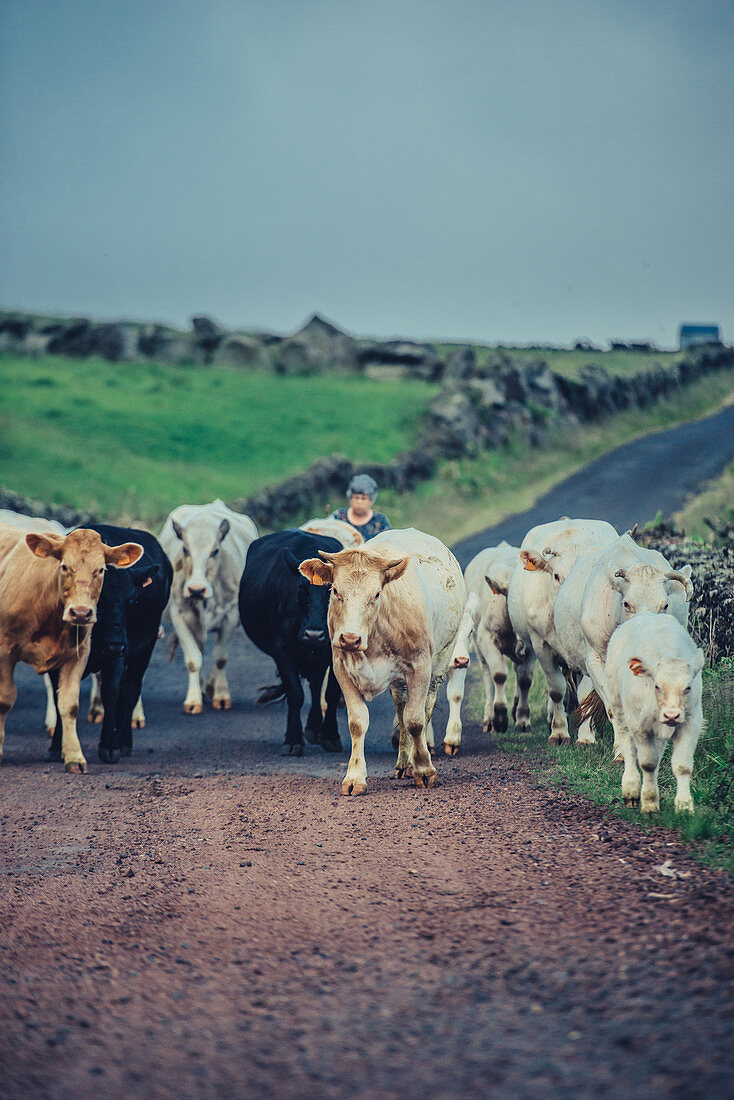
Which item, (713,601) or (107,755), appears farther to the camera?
(713,601)

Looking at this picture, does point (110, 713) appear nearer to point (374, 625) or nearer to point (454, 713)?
point (454, 713)

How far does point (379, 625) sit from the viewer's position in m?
8.14

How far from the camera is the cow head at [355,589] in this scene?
767 centimetres

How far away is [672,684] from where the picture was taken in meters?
6.18

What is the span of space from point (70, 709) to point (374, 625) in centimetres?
323

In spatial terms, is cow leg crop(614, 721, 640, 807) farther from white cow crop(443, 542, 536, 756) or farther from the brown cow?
the brown cow

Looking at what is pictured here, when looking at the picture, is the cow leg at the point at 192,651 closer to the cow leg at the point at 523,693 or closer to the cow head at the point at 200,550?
the cow head at the point at 200,550

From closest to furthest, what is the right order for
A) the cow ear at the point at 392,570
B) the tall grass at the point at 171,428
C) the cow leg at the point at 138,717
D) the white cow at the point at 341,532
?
1. the cow ear at the point at 392,570
2. the cow leg at the point at 138,717
3. the white cow at the point at 341,532
4. the tall grass at the point at 171,428

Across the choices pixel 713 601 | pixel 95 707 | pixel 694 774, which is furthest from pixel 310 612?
pixel 694 774

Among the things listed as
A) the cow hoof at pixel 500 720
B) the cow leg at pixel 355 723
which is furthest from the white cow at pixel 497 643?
the cow leg at pixel 355 723

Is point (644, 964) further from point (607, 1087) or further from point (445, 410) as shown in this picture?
point (445, 410)

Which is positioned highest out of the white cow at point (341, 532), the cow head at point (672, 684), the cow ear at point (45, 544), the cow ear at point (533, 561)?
the white cow at point (341, 532)

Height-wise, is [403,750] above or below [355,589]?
below

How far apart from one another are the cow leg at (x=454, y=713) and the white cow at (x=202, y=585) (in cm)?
356
